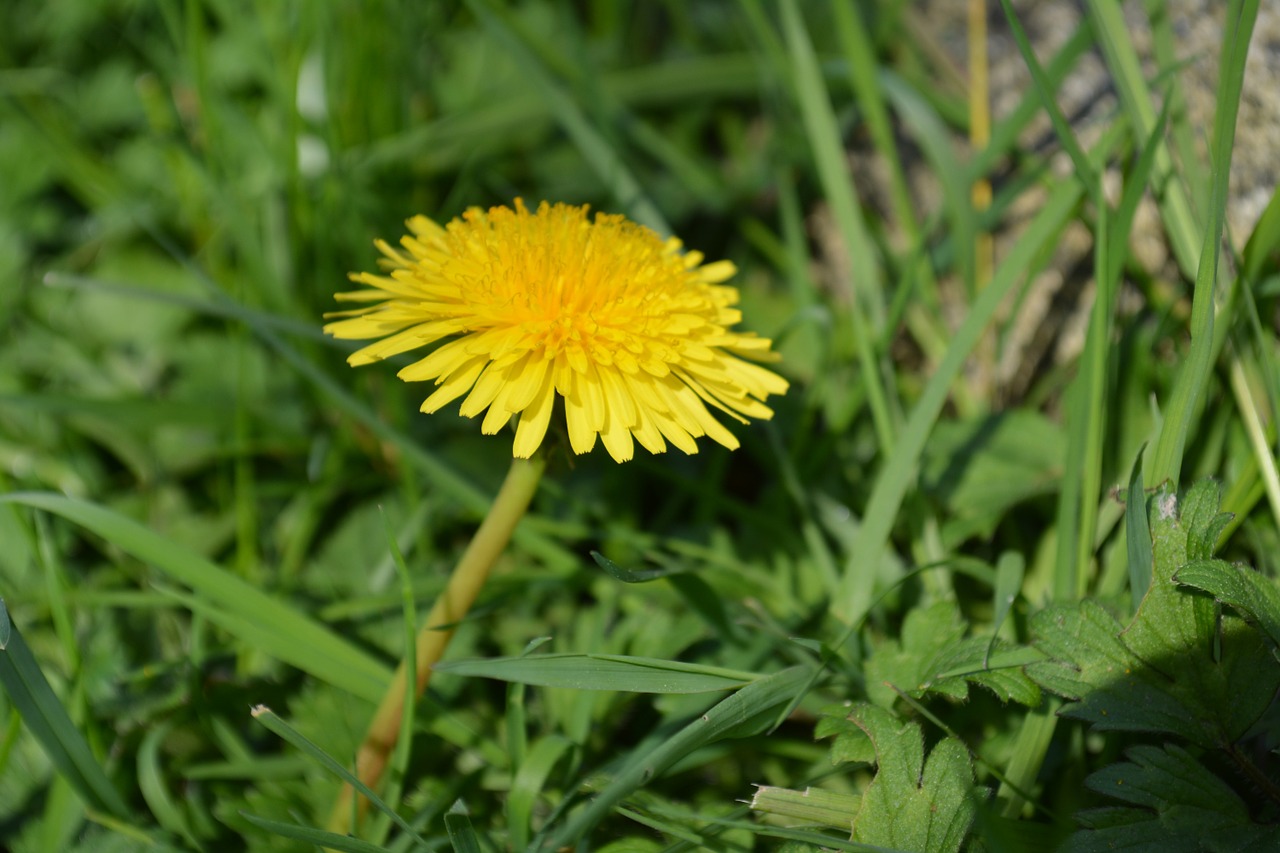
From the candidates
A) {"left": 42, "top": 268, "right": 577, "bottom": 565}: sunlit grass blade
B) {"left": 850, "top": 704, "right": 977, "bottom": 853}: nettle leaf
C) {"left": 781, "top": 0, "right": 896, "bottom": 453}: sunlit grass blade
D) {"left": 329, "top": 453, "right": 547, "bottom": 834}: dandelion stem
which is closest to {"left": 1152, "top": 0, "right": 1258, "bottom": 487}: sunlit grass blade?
{"left": 850, "top": 704, "right": 977, "bottom": 853}: nettle leaf

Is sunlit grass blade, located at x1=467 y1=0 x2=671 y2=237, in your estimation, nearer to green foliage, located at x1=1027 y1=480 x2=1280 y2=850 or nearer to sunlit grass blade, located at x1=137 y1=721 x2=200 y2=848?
green foliage, located at x1=1027 y1=480 x2=1280 y2=850

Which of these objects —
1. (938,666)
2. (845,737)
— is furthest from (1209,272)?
(845,737)

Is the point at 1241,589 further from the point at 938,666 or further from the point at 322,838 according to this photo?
the point at 322,838

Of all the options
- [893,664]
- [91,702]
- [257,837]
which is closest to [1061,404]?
[893,664]

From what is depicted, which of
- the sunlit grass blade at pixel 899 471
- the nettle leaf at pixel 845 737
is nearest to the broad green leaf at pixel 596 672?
the nettle leaf at pixel 845 737

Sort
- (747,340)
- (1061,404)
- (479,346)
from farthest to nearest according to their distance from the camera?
(1061,404), (747,340), (479,346)

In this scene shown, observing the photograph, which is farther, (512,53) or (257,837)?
(512,53)

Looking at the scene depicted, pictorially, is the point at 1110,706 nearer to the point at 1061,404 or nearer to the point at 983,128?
the point at 1061,404
